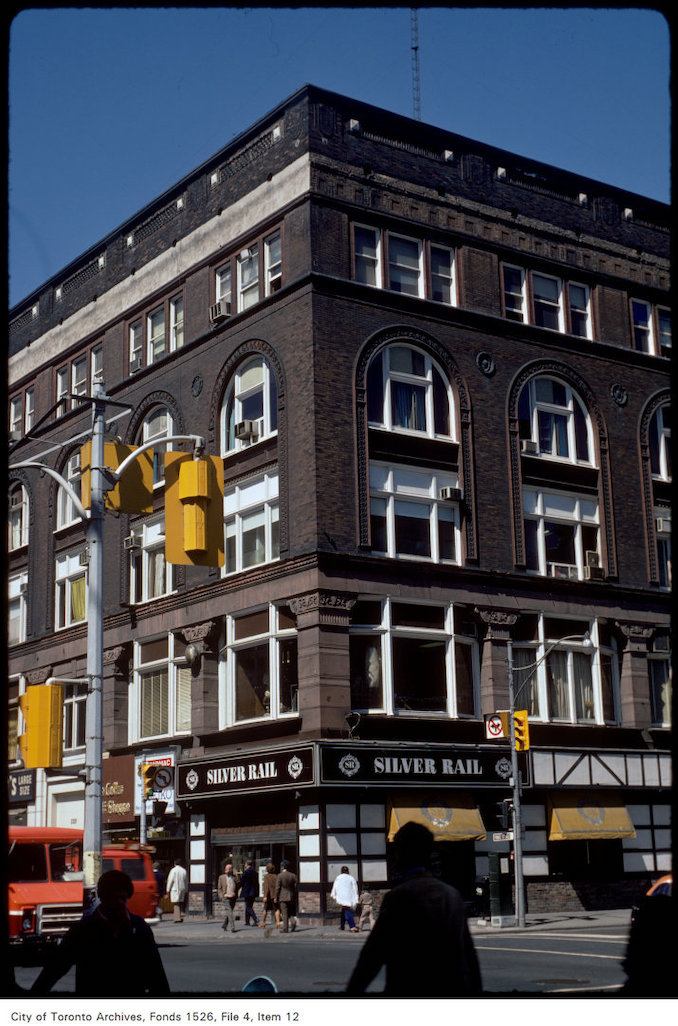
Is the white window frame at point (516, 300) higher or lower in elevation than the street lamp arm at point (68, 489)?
higher

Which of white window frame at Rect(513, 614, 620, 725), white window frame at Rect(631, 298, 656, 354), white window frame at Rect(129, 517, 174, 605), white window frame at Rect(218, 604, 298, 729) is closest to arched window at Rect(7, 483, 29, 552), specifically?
white window frame at Rect(129, 517, 174, 605)

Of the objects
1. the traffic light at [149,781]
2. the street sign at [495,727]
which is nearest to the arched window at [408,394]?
the street sign at [495,727]

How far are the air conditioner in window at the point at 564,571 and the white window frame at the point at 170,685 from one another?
12395mm

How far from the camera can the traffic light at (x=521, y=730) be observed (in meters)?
35.6

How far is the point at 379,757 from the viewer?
119ft

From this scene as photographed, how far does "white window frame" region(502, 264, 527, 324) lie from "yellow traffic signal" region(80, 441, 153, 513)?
2603 centimetres

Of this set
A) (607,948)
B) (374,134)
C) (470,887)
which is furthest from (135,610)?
(607,948)

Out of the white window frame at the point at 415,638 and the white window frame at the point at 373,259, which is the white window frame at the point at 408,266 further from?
the white window frame at the point at 415,638

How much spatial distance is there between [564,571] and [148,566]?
14.5 m

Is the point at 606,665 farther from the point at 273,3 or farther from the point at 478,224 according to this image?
the point at 273,3

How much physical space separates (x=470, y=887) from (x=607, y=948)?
1520 cm

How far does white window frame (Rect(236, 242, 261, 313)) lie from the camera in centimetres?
4181

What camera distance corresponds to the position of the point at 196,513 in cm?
1582

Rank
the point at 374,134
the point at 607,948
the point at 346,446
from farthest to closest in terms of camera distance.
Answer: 1. the point at 374,134
2. the point at 346,446
3. the point at 607,948
